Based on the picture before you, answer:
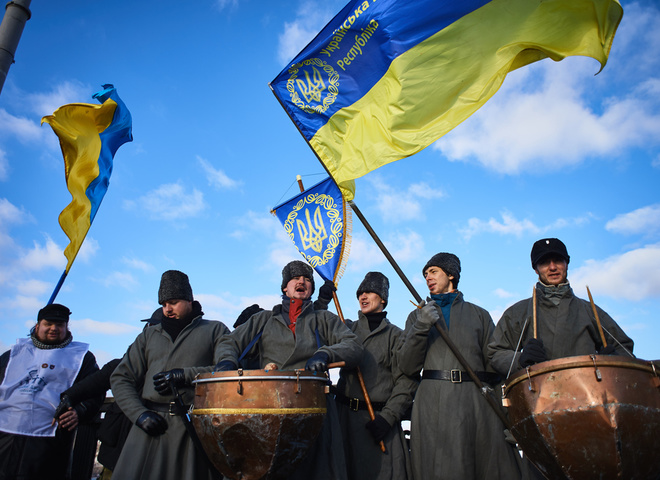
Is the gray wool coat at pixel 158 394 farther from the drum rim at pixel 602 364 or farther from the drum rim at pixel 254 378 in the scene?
the drum rim at pixel 602 364

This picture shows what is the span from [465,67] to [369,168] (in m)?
1.49

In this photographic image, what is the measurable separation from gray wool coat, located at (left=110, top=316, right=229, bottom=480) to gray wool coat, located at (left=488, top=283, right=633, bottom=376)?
8.70ft

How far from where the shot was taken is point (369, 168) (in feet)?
18.0

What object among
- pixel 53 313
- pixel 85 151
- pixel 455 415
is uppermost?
pixel 85 151

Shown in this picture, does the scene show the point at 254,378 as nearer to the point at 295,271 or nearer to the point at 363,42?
the point at 295,271

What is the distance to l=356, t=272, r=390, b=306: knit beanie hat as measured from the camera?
6.03 meters

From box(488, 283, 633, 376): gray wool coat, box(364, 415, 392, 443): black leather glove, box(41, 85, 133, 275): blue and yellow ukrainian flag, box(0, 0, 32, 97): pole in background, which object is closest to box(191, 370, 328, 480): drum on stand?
box(364, 415, 392, 443): black leather glove

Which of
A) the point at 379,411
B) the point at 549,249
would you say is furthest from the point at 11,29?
the point at 549,249

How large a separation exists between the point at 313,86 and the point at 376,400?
3626 millimetres

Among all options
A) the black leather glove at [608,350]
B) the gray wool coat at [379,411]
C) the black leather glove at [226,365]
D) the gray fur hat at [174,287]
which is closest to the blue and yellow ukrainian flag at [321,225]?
the gray wool coat at [379,411]

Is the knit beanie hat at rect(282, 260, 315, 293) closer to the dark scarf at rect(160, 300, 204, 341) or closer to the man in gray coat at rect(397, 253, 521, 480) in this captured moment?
the dark scarf at rect(160, 300, 204, 341)

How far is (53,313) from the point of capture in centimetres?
643

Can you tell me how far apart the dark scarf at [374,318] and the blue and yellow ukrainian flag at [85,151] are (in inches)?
160

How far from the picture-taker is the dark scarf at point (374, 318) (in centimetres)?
594
